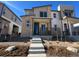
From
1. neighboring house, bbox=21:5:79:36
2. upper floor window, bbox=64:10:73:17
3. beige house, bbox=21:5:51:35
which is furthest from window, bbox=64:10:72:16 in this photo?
beige house, bbox=21:5:51:35

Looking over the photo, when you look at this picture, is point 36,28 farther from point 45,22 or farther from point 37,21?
point 45,22

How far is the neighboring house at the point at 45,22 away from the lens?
47.6 ft

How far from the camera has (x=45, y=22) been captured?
51.6 feet

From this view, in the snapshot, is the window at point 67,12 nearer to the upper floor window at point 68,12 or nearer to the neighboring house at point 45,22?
the upper floor window at point 68,12

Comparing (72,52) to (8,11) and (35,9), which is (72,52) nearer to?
(35,9)

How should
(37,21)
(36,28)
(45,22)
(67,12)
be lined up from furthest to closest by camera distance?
(67,12) < (36,28) < (45,22) < (37,21)

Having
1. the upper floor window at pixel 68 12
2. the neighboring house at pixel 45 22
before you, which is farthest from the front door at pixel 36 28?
the upper floor window at pixel 68 12

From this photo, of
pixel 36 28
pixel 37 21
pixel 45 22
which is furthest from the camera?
pixel 36 28

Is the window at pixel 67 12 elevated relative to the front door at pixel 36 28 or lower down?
elevated

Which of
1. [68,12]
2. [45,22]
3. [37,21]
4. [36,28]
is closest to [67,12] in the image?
[68,12]

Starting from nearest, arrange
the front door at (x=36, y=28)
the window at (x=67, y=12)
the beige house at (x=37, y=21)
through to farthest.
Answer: the beige house at (x=37, y=21) < the front door at (x=36, y=28) < the window at (x=67, y=12)

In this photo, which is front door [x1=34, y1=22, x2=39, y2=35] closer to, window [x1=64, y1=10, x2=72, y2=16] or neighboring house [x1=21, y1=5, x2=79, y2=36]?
neighboring house [x1=21, y1=5, x2=79, y2=36]

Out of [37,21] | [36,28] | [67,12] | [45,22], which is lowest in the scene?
[36,28]

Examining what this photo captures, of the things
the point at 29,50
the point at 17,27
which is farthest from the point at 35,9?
the point at 29,50
